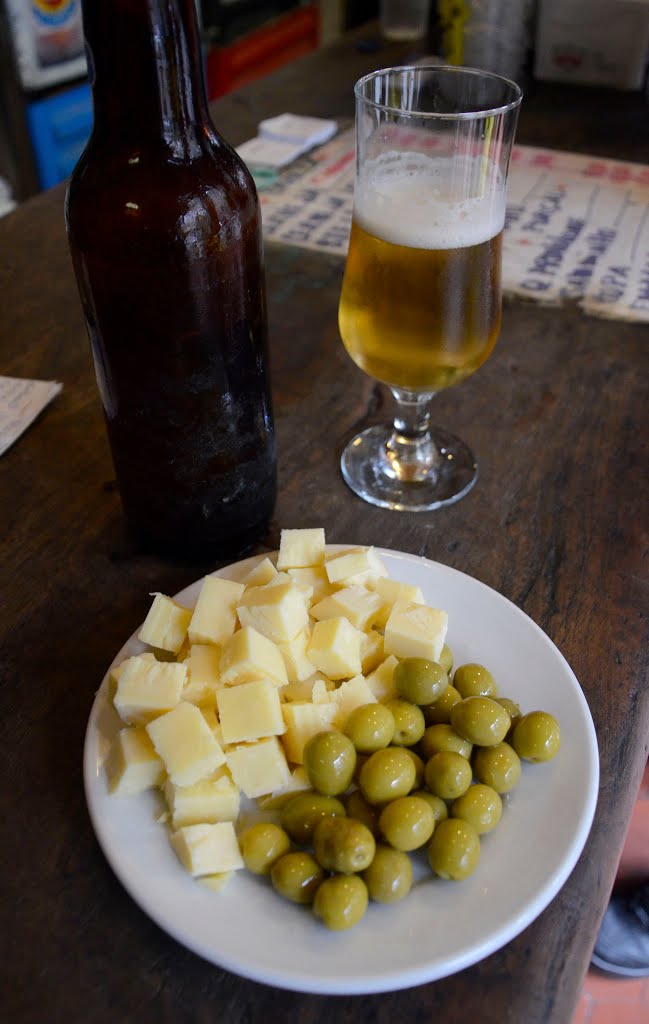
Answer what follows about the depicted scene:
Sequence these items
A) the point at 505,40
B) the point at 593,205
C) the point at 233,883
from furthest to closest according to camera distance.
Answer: the point at 505,40, the point at 593,205, the point at 233,883

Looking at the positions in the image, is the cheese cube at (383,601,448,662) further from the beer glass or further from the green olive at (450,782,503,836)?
the beer glass

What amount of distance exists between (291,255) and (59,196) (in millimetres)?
443

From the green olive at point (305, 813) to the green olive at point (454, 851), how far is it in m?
0.06

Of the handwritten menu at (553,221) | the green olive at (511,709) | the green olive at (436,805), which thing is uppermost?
the green olive at (511,709)

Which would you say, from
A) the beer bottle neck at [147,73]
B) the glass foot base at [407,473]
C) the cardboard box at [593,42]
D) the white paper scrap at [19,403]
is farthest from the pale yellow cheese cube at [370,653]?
the cardboard box at [593,42]

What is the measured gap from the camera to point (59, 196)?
1.37 m

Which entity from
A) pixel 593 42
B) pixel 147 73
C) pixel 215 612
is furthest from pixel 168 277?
pixel 593 42

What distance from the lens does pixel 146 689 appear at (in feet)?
1.74

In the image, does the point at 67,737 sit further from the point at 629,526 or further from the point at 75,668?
the point at 629,526

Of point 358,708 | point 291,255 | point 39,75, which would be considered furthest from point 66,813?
point 39,75

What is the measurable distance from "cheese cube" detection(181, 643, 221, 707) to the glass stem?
0.33 m

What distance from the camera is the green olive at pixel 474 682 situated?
559 millimetres

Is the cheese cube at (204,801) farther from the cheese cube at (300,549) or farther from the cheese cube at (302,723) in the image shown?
the cheese cube at (300,549)

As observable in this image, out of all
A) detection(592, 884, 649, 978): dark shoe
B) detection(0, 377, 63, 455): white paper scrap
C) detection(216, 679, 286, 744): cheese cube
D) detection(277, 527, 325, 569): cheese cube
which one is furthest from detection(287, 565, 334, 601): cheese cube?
detection(592, 884, 649, 978): dark shoe
